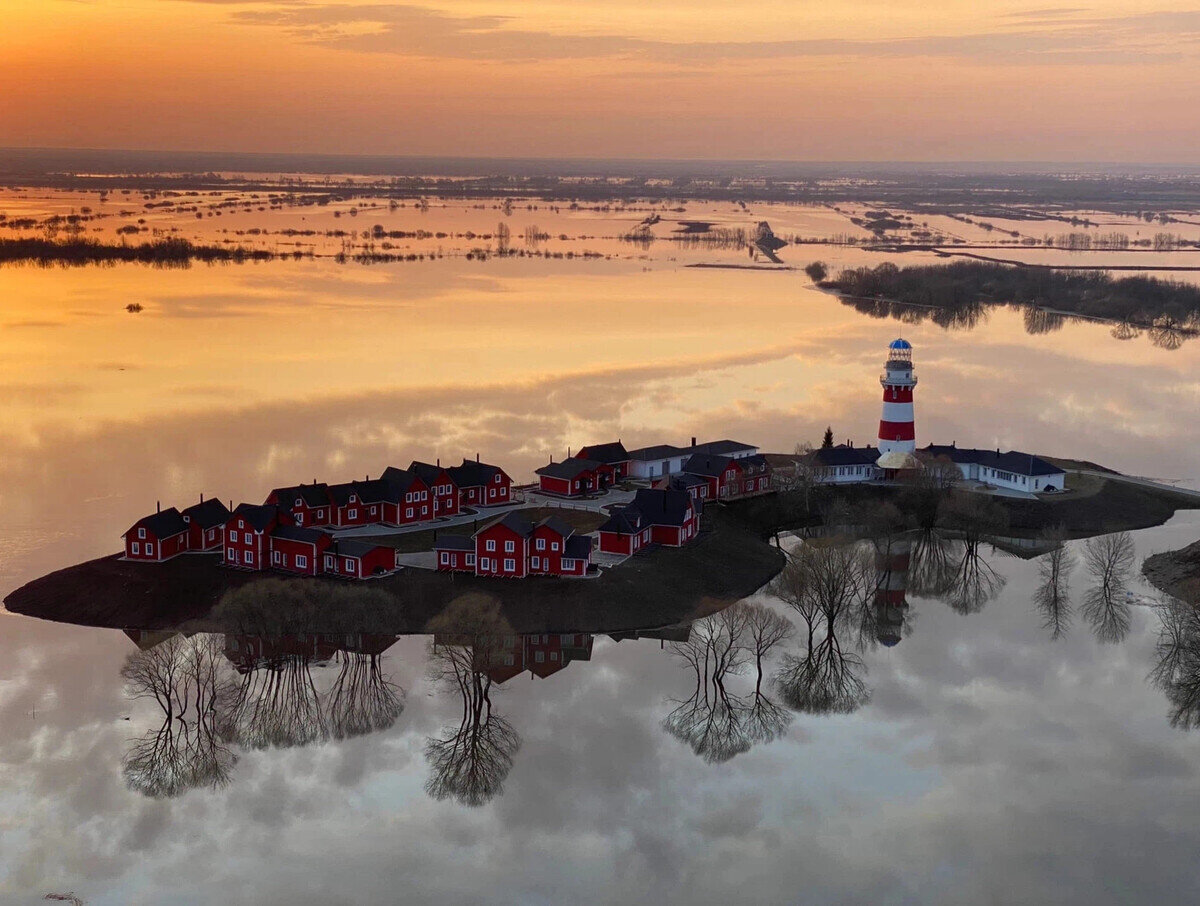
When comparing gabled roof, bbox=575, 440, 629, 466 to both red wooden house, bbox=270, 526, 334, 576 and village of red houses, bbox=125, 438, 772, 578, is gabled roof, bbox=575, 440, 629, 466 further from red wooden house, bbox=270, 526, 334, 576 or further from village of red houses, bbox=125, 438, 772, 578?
red wooden house, bbox=270, 526, 334, 576

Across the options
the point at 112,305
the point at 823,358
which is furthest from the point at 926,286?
the point at 112,305

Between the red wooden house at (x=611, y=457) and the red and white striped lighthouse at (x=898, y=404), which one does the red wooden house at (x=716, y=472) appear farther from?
the red and white striped lighthouse at (x=898, y=404)

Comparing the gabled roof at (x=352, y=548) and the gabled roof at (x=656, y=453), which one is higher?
the gabled roof at (x=656, y=453)

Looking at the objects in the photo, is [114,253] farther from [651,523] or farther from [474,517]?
[651,523]

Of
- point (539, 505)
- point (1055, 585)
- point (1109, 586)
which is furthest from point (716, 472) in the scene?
point (1109, 586)

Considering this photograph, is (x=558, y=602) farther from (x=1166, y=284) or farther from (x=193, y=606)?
(x=1166, y=284)

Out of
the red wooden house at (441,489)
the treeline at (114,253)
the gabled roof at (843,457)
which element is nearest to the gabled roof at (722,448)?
the gabled roof at (843,457)
